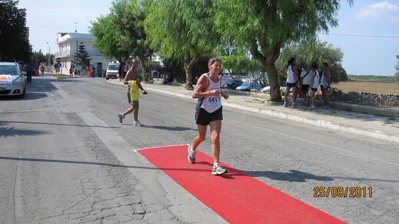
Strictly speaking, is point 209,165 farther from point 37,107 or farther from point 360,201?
point 37,107

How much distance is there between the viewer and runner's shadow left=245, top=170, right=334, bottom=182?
18.0ft

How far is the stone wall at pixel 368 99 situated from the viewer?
1478 cm

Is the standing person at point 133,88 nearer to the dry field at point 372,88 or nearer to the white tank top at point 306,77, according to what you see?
the white tank top at point 306,77

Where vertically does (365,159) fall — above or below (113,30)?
below

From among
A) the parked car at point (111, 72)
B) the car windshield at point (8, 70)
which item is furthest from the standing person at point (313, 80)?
the parked car at point (111, 72)

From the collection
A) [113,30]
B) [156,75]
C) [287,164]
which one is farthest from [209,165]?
[156,75]

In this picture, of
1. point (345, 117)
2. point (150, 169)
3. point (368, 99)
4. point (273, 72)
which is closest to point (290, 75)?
point (273, 72)

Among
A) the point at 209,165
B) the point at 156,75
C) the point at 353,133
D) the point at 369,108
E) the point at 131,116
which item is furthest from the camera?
the point at 156,75

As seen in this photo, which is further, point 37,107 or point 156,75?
point 156,75

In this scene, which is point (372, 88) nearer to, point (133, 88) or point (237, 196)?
point (133, 88)

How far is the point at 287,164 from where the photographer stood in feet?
20.6

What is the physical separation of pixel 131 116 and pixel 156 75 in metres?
37.6

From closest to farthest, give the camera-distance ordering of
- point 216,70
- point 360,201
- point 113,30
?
point 360,201 → point 216,70 → point 113,30
